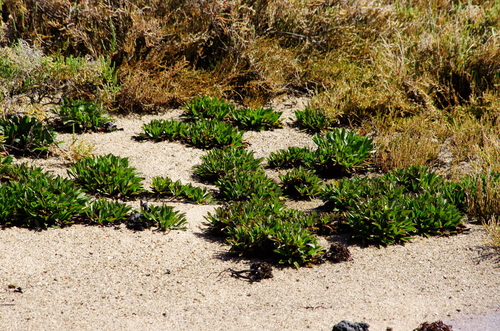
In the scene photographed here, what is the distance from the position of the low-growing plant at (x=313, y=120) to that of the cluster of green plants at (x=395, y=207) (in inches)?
85.9

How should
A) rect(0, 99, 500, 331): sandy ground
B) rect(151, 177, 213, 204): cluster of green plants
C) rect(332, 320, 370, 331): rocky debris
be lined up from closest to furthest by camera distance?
rect(332, 320, 370, 331): rocky debris → rect(0, 99, 500, 331): sandy ground → rect(151, 177, 213, 204): cluster of green plants

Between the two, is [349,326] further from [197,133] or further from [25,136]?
[25,136]

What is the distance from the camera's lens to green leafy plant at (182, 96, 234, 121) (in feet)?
26.3

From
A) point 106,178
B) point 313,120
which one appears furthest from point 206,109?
point 106,178

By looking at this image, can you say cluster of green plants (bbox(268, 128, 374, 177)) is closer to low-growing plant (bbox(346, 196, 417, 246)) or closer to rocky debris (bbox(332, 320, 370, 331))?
low-growing plant (bbox(346, 196, 417, 246))

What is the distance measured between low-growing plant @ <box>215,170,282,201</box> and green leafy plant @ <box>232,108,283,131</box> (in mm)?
1945

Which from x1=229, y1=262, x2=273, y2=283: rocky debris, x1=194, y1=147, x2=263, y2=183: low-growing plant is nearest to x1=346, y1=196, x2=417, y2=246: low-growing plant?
x1=229, y1=262, x2=273, y2=283: rocky debris

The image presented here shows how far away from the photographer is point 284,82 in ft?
30.4

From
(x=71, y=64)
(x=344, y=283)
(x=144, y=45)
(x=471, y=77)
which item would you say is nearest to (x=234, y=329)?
(x=344, y=283)

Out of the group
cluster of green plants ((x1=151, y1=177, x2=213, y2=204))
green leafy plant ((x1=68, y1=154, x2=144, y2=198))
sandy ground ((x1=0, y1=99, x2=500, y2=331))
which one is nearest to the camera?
sandy ground ((x1=0, y1=99, x2=500, y2=331))

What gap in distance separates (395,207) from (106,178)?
309 cm

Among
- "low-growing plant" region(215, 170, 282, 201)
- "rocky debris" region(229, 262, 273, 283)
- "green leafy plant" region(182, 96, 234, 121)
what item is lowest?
"rocky debris" region(229, 262, 273, 283)

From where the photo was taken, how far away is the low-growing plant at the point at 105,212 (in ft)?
17.1

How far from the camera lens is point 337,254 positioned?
491 centimetres
